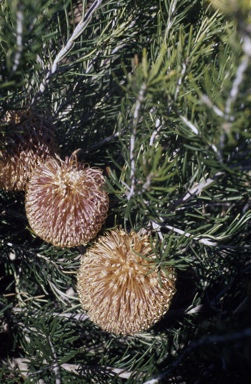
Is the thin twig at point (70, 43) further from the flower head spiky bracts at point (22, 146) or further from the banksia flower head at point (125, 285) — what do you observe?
the banksia flower head at point (125, 285)

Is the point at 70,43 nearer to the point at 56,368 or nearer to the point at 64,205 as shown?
the point at 64,205

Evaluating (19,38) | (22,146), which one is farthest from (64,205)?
(19,38)

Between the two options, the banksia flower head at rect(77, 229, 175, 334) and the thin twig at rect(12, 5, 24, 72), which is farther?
the banksia flower head at rect(77, 229, 175, 334)

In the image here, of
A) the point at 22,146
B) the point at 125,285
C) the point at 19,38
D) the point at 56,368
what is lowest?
the point at 56,368

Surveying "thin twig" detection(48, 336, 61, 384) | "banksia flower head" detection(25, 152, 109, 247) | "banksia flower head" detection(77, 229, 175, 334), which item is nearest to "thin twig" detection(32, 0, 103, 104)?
"banksia flower head" detection(25, 152, 109, 247)

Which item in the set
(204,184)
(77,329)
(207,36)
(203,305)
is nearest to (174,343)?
(203,305)

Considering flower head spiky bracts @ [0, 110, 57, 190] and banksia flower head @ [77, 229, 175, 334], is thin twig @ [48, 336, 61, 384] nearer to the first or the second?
banksia flower head @ [77, 229, 175, 334]

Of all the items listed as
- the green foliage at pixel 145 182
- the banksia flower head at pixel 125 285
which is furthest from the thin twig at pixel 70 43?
the banksia flower head at pixel 125 285
